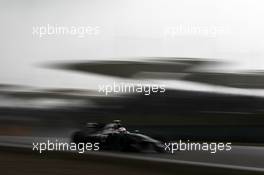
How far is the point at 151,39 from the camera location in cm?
147

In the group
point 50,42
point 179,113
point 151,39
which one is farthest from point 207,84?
point 50,42

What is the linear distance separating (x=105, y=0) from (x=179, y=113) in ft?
1.91

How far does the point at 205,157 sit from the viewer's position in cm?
149

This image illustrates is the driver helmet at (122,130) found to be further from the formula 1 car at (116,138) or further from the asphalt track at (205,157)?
the asphalt track at (205,157)

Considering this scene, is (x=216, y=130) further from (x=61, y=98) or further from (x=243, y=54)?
(x=61, y=98)

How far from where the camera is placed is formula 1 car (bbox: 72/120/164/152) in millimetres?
1485

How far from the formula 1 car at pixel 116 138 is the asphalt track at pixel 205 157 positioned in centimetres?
3

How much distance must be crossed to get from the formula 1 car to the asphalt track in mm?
28

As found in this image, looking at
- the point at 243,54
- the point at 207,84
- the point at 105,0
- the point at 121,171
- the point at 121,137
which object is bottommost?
the point at 121,171

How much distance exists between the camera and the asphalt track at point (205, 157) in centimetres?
146

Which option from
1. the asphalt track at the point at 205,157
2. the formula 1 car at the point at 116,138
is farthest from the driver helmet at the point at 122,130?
the asphalt track at the point at 205,157

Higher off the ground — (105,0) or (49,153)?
(105,0)

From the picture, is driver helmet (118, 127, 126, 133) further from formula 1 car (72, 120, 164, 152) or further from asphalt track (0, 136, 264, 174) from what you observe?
asphalt track (0, 136, 264, 174)

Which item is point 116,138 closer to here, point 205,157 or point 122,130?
point 122,130
